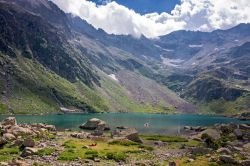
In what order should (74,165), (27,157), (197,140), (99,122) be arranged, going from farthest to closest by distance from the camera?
1. (99,122)
2. (197,140)
3. (27,157)
4. (74,165)

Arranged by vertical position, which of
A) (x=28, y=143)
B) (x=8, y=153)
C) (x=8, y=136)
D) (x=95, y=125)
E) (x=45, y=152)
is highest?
(x=8, y=136)

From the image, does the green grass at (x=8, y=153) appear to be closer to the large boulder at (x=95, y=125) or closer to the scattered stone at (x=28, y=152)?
the scattered stone at (x=28, y=152)

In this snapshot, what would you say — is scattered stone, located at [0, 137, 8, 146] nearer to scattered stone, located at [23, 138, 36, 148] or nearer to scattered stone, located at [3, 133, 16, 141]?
scattered stone, located at [3, 133, 16, 141]

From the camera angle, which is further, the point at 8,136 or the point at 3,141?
the point at 8,136

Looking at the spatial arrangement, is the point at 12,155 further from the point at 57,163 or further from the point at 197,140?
the point at 197,140

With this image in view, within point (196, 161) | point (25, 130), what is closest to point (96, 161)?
point (196, 161)

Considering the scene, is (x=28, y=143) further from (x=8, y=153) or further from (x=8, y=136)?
(x=8, y=136)

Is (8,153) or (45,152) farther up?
(45,152)

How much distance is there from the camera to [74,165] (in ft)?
157

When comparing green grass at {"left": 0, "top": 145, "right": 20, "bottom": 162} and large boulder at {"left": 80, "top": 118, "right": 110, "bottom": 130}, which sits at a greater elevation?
green grass at {"left": 0, "top": 145, "right": 20, "bottom": 162}

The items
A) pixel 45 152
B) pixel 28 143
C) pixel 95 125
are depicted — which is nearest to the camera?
pixel 45 152

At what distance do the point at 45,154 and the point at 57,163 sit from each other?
6879mm

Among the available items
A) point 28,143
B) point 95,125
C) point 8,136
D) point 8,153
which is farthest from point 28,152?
point 95,125

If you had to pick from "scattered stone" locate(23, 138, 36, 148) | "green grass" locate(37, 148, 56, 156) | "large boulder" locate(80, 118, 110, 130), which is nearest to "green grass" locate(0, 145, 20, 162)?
"scattered stone" locate(23, 138, 36, 148)
